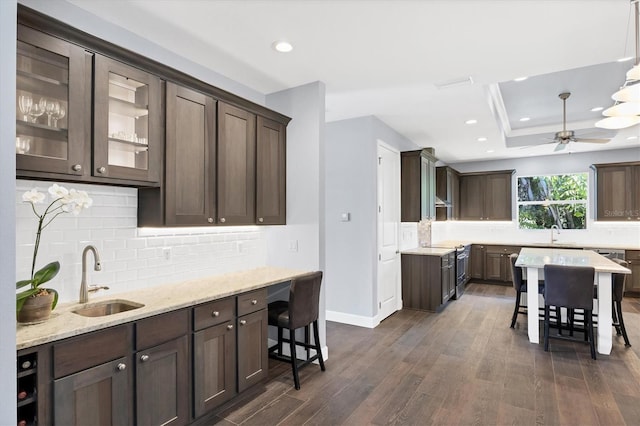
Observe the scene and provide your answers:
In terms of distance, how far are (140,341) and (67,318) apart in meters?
0.40

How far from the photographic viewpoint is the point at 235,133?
10.1ft

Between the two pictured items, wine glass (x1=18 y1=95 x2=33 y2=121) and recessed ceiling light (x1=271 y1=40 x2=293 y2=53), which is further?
recessed ceiling light (x1=271 y1=40 x2=293 y2=53)

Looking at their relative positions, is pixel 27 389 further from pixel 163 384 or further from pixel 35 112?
pixel 35 112

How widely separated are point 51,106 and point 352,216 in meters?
3.43

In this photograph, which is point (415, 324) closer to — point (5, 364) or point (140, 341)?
point (140, 341)

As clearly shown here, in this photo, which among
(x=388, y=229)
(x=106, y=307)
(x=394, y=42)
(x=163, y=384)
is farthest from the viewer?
(x=388, y=229)

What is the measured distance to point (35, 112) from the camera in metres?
1.88

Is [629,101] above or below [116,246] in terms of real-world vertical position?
above

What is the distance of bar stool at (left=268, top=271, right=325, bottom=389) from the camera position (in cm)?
289

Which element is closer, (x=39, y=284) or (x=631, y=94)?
(x=39, y=284)

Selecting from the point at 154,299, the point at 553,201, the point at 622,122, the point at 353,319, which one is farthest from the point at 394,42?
the point at 553,201

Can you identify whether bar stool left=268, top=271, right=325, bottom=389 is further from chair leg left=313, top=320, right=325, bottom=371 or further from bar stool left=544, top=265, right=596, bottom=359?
Result: bar stool left=544, top=265, right=596, bottom=359

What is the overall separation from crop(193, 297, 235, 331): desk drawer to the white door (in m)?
2.67

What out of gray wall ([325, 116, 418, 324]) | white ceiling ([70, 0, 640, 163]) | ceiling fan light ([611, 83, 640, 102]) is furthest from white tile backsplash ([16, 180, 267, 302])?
ceiling fan light ([611, 83, 640, 102])
